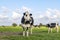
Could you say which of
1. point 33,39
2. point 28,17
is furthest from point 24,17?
point 33,39

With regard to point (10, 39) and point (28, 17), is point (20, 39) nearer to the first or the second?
point (10, 39)

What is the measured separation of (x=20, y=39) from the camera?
775 inches

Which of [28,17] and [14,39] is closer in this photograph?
[14,39]

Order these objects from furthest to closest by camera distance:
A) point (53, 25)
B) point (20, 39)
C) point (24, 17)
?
1. point (53, 25)
2. point (24, 17)
3. point (20, 39)

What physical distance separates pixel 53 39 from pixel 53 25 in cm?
2061

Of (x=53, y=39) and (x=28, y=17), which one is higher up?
(x=28, y=17)

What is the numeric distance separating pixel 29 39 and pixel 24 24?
246cm

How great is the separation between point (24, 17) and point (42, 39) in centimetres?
276

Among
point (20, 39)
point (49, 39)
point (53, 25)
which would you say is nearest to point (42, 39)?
point (49, 39)

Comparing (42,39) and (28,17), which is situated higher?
(28,17)

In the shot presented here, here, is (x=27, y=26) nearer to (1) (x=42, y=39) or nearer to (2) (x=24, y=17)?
(2) (x=24, y=17)

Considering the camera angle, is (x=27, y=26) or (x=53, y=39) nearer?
(x=53, y=39)

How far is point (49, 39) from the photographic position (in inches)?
789

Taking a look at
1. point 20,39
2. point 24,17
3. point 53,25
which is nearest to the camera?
point 20,39
